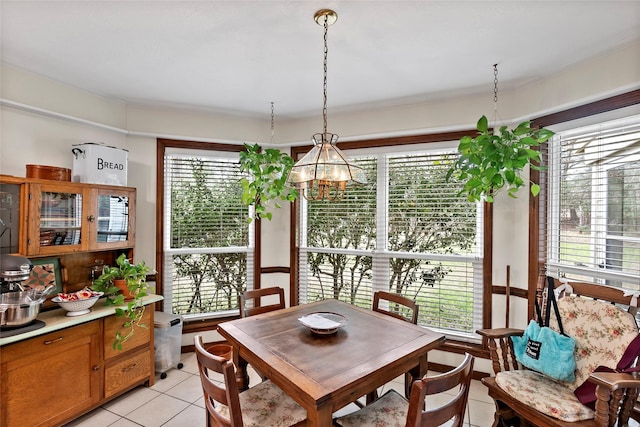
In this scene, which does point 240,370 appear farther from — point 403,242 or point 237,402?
point 403,242

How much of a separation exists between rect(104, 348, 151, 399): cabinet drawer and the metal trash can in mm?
176

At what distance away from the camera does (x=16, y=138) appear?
2518 millimetres

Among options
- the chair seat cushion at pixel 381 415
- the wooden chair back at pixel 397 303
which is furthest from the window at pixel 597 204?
the chair seat cushion at pixel 381 415

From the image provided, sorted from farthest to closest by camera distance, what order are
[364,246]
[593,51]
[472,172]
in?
[364,246] → [472,172] → [593,51]

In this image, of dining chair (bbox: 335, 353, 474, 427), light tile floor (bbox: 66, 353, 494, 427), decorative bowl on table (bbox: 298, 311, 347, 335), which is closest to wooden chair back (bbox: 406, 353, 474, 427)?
dining chair (bbox: 335, 353, 474, 427)

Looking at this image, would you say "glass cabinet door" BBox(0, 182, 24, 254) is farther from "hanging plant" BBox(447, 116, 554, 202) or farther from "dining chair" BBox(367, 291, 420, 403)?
"hanging plant" BBox(447, 116, 554, 202)

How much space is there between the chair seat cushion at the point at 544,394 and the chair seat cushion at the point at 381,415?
736 mm

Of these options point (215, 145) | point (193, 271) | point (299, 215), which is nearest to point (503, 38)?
point (299, 215)

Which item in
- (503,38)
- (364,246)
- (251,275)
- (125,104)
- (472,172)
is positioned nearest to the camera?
(503,38)

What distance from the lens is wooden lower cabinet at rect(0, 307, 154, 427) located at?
78.7 inches

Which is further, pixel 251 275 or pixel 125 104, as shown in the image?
pixel 251 275

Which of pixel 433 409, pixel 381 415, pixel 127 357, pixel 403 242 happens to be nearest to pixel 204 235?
pixel 127 357

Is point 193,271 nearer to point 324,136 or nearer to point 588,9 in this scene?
point 324,136

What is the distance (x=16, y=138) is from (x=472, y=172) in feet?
11.7
